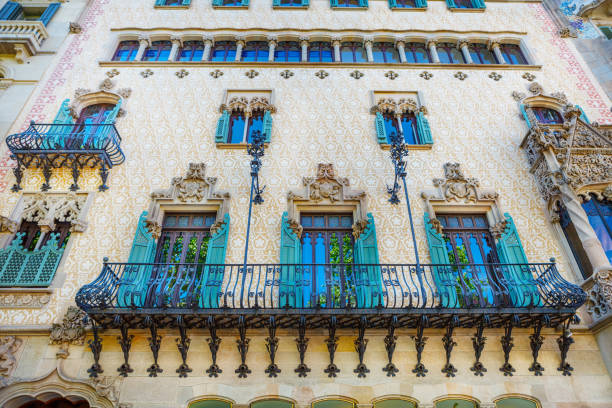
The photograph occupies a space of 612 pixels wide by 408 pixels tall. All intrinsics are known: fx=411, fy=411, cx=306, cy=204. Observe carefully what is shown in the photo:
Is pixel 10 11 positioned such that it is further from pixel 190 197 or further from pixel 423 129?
pixel 423 129

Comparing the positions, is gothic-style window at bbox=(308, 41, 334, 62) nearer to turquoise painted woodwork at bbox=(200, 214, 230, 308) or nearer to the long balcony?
turquoise painted woodwork at bbox=(200, 214, 230, 308)

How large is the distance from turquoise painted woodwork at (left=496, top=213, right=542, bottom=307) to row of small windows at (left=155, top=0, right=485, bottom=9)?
981 cm

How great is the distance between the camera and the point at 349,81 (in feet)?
44.5

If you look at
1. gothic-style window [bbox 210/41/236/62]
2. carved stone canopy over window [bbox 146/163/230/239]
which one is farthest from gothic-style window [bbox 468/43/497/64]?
carved stone canopy over window [bbox 146/163/230/239]

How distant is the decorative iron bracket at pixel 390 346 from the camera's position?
807cm

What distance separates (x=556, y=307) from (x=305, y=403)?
516 cm

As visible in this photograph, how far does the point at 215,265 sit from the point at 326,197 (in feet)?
11.3

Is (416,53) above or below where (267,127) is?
above

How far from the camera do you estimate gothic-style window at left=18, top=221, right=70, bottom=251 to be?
990 cm

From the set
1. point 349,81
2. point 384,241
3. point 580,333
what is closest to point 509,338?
point 580,333

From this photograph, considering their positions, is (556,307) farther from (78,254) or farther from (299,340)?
(78,254)

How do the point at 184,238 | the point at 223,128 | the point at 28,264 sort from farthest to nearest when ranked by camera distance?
the point at 223,128, the point at 184,238, the point at 28,264

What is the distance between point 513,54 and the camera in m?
14.8

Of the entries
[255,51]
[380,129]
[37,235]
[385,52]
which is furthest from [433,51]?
[37,235]
